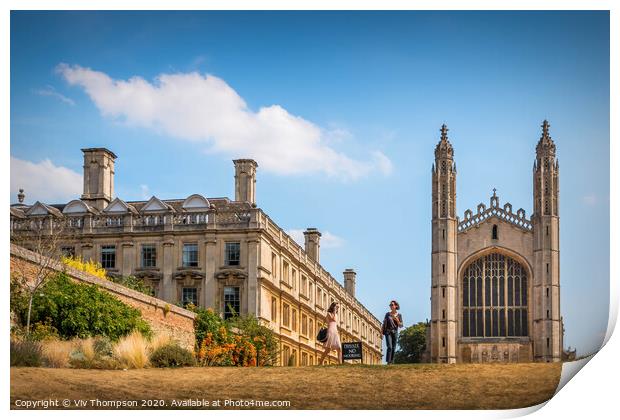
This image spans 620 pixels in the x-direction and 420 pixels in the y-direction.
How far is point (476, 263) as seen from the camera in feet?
243

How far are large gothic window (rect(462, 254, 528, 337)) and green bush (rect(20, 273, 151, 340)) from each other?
1895 inches

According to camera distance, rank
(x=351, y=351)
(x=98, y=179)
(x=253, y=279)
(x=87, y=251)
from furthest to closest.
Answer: (x=98, y=179) → (x=87, y=251) → (x=253, y=279) → (x=351, y=351)

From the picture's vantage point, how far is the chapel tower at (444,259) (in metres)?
72.8

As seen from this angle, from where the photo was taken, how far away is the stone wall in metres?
24.5

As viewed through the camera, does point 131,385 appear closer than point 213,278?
Yes

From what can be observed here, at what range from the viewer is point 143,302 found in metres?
30.6

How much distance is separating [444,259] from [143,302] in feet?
148

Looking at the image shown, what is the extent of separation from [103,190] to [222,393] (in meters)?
31.6

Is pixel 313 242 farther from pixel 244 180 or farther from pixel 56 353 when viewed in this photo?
pixel 56 353

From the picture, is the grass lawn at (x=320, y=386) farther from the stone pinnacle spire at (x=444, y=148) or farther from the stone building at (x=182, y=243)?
the stone pinnacle spire at (x=444, y=148)

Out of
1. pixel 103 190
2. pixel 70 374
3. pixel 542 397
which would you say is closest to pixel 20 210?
pixel 103 190

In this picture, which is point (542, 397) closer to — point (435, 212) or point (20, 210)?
point (20, 210)

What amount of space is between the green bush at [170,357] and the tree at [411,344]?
62277 mm

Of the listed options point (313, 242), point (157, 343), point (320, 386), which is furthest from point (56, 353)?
point (313, 242)
